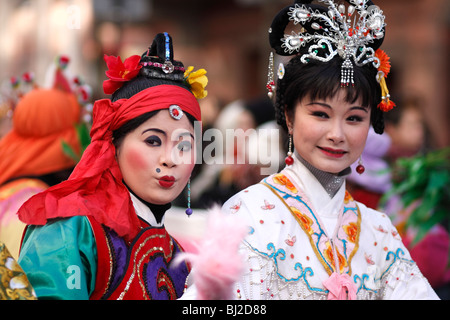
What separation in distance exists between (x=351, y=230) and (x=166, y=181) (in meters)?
0.82

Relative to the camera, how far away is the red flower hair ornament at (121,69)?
9.25ft

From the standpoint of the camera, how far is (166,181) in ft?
8.98

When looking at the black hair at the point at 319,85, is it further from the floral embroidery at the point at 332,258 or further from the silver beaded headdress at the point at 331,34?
the floral embroidery at the point at 332,258

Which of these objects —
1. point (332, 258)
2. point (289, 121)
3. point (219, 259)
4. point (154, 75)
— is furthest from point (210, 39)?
point (219, 259)

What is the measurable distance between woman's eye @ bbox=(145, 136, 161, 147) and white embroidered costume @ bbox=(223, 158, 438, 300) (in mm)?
374

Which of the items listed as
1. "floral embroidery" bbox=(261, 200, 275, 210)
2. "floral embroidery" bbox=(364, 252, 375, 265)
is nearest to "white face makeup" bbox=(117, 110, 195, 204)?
"floral embroidery" bbox=(261, 200, 275, 210)

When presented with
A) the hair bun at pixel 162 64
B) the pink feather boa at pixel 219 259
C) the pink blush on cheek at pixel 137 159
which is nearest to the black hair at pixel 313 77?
the hair bun at pixel 162 64

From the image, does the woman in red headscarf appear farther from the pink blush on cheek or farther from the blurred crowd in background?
the blurred crowd in background

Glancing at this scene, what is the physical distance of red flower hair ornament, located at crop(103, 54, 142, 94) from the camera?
282cm

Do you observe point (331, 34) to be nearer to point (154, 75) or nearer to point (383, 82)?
point (383, 82)

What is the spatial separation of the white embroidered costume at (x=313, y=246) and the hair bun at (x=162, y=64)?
1.89ft

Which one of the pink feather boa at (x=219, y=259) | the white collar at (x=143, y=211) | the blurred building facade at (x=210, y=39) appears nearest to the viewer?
the pink feather boa at (x=219, y=259)

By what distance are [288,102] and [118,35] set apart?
37.2ft
